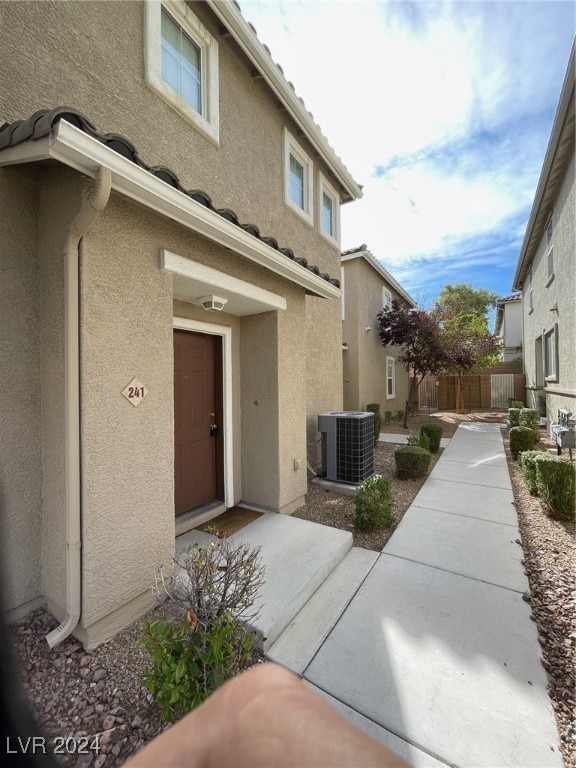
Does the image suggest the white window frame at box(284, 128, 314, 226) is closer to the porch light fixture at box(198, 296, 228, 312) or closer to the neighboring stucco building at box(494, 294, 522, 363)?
the porch light fixture at box(198, 296, 228, 312)

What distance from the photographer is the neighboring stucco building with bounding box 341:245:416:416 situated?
12.5 m

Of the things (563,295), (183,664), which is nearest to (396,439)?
(563,295)

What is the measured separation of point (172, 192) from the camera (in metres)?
2.88

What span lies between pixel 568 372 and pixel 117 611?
36.2 ft

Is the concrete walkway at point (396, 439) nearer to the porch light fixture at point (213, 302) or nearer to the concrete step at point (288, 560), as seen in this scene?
the concrete step at point (288, 560)

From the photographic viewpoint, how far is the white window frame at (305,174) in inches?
273

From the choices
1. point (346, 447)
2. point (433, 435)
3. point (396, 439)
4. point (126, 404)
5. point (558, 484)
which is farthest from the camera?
point (396, 439)

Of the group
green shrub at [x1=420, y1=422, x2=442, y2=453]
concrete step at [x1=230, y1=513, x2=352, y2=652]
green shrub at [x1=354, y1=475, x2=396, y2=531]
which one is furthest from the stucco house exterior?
green shrub at [x1=420, y1=422, x2=442, y2=453]

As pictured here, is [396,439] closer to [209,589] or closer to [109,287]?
[209,589]

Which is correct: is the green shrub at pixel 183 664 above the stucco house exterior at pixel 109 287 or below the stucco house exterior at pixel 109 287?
below

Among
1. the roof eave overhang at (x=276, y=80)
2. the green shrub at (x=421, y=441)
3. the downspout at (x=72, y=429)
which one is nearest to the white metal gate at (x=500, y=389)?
the green shrub at (x=421, y=441)

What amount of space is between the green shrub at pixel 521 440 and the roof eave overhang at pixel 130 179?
8121 mm

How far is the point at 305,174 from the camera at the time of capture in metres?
7.77

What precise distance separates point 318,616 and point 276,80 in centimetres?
829
